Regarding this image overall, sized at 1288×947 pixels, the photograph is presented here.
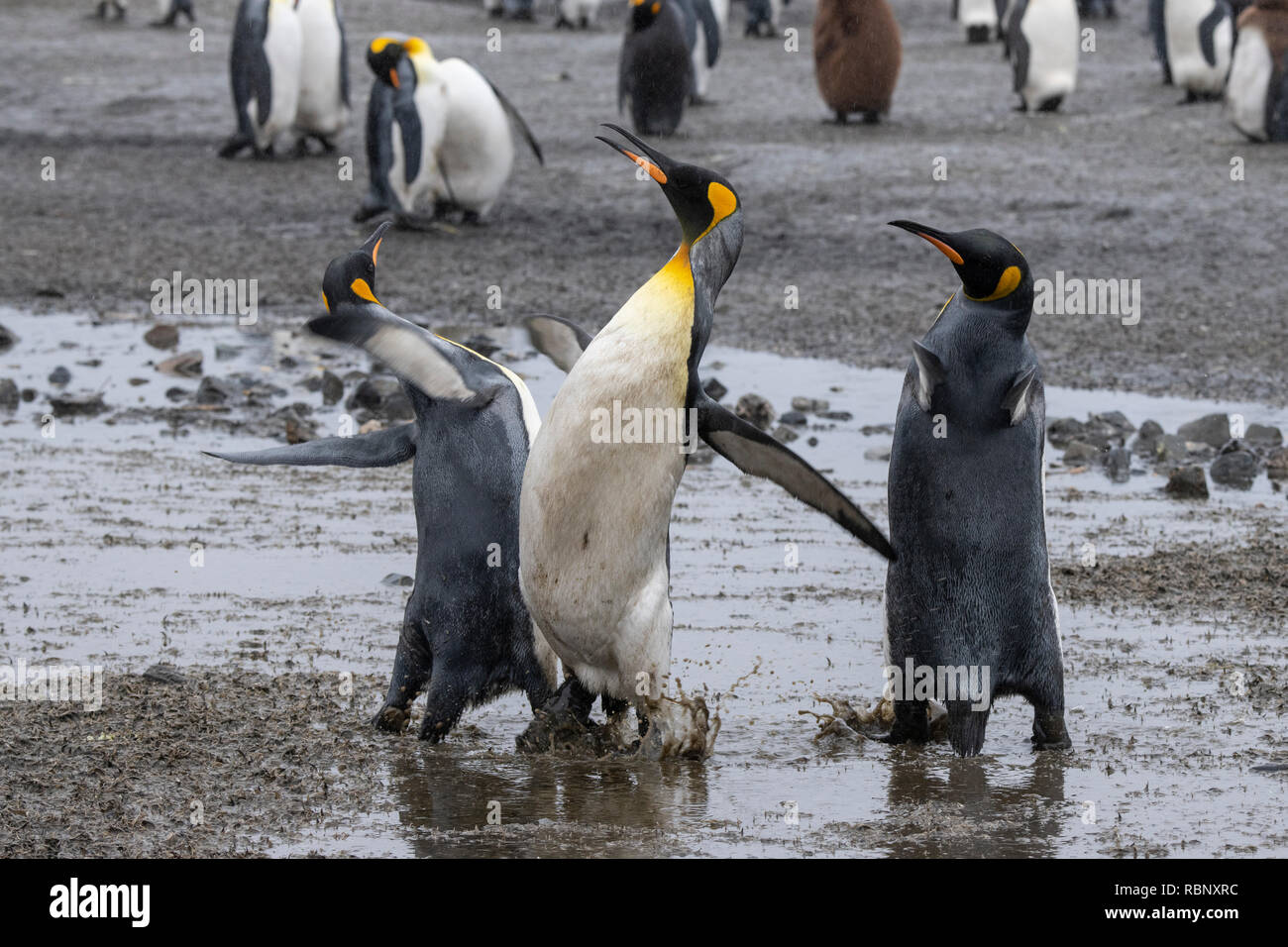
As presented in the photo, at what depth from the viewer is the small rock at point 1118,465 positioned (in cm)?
693

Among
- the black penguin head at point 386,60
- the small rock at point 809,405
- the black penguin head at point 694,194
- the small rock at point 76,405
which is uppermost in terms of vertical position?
the black penguin head at point 386,60

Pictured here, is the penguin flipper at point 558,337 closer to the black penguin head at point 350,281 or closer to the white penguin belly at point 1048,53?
the black penguin head at point 350,281

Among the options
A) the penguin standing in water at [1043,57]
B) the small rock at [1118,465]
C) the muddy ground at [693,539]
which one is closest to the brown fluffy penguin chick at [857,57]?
the muddy ground at [693,539]

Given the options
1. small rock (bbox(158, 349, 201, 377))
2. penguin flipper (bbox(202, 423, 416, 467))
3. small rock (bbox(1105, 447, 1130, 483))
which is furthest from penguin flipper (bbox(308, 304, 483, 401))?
small rock (bbox(158, 349, 201, 377))

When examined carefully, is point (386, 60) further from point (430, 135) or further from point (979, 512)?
point (979, 512)

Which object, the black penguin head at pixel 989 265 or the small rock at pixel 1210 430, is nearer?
the black penguin head at pixel 989 265

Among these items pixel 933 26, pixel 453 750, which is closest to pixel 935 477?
pixel 453 750

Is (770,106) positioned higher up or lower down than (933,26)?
lower down

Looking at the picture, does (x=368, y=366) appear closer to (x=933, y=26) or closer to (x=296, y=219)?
(x=296, y=219)

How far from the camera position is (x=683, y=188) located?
417 cm

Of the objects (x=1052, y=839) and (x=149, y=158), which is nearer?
(x=1052, y=839)

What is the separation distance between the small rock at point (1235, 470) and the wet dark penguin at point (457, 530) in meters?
3.40

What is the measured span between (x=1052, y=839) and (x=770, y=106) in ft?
47.5
